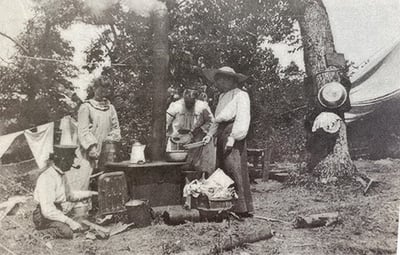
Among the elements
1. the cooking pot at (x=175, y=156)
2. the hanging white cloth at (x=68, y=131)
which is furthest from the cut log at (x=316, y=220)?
the hanging white cloth at (x=68, y=131)

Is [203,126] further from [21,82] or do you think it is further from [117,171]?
[21,82]

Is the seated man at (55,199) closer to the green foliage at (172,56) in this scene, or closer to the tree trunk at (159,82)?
the green foliage at (172,56)

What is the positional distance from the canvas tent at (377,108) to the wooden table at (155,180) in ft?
6.59

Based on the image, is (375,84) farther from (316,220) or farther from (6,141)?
(6,141)

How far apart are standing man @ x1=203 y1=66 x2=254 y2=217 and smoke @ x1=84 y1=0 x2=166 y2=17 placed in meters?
0.86

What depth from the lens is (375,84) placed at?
4180 mm

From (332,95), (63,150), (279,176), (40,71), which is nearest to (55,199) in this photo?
(63,150)

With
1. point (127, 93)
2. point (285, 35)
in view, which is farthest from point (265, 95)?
point (127, 93)

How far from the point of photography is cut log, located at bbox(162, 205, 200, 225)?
10.4 ft

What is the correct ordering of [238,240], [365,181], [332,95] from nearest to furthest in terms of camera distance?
1. [238,240]
2. [365,181]
3. [332,95]

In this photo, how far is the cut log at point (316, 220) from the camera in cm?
323

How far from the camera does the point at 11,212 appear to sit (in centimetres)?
306

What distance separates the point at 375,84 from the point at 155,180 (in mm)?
2422

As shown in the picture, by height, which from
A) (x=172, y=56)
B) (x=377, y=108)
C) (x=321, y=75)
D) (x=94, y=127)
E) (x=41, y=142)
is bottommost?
(x=41, y=142)
